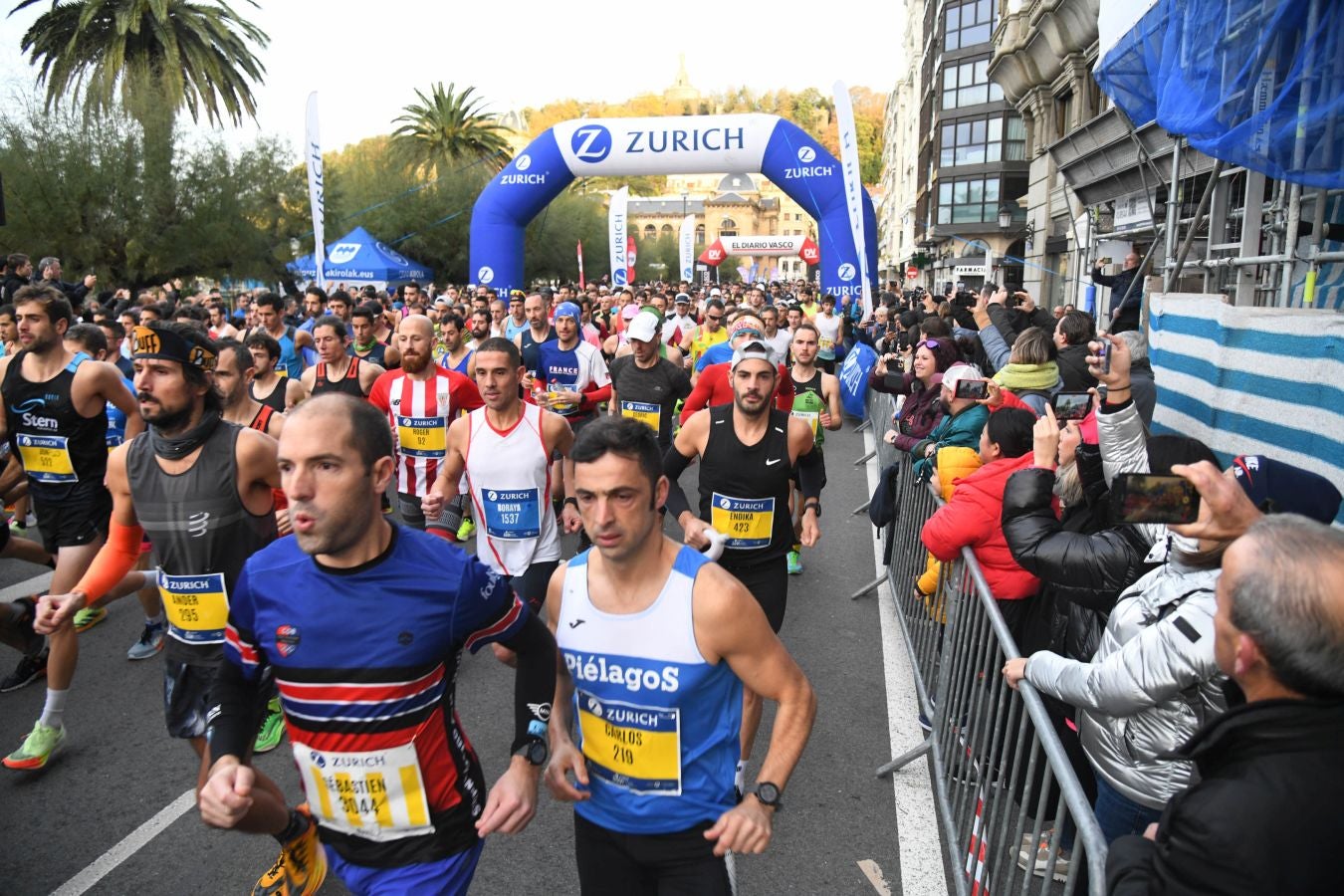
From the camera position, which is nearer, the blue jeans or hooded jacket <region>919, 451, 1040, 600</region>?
the blue jeans

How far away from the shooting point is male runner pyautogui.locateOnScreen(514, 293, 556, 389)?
809 centimetres

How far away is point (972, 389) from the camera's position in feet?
16.3

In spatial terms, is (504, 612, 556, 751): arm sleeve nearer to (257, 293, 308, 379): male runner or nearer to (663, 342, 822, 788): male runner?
(663, 342, 822, 788): male runner

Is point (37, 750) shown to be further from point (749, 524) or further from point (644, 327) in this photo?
point (644, 327)

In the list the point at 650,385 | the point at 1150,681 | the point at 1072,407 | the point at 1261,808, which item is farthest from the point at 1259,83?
the point at 1261,808

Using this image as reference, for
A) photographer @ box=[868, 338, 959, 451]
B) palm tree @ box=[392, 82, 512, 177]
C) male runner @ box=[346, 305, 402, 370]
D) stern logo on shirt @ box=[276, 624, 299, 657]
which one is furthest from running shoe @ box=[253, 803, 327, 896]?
palm tree @ box=[392, 82, 512, 177]

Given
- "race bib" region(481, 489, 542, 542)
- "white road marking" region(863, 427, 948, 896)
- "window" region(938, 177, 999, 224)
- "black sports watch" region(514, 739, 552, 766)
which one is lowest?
"white road marking" region(863, 427, 948, 896)

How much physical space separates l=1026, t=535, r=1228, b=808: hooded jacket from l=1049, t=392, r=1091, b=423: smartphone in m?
1.10

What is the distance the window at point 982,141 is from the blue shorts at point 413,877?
47.8m

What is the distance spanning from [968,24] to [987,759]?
48.3 m

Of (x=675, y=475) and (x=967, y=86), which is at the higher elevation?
(x=967, y=86)

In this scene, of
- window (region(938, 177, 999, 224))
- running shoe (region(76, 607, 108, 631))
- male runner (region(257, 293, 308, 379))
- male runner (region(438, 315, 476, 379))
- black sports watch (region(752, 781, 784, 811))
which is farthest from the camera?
window (region(938, 177, 999, 224))

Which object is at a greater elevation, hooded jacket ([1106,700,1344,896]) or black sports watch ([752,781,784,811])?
hooded jacket ([1106,700,1344,896])

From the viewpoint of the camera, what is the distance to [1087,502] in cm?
346
